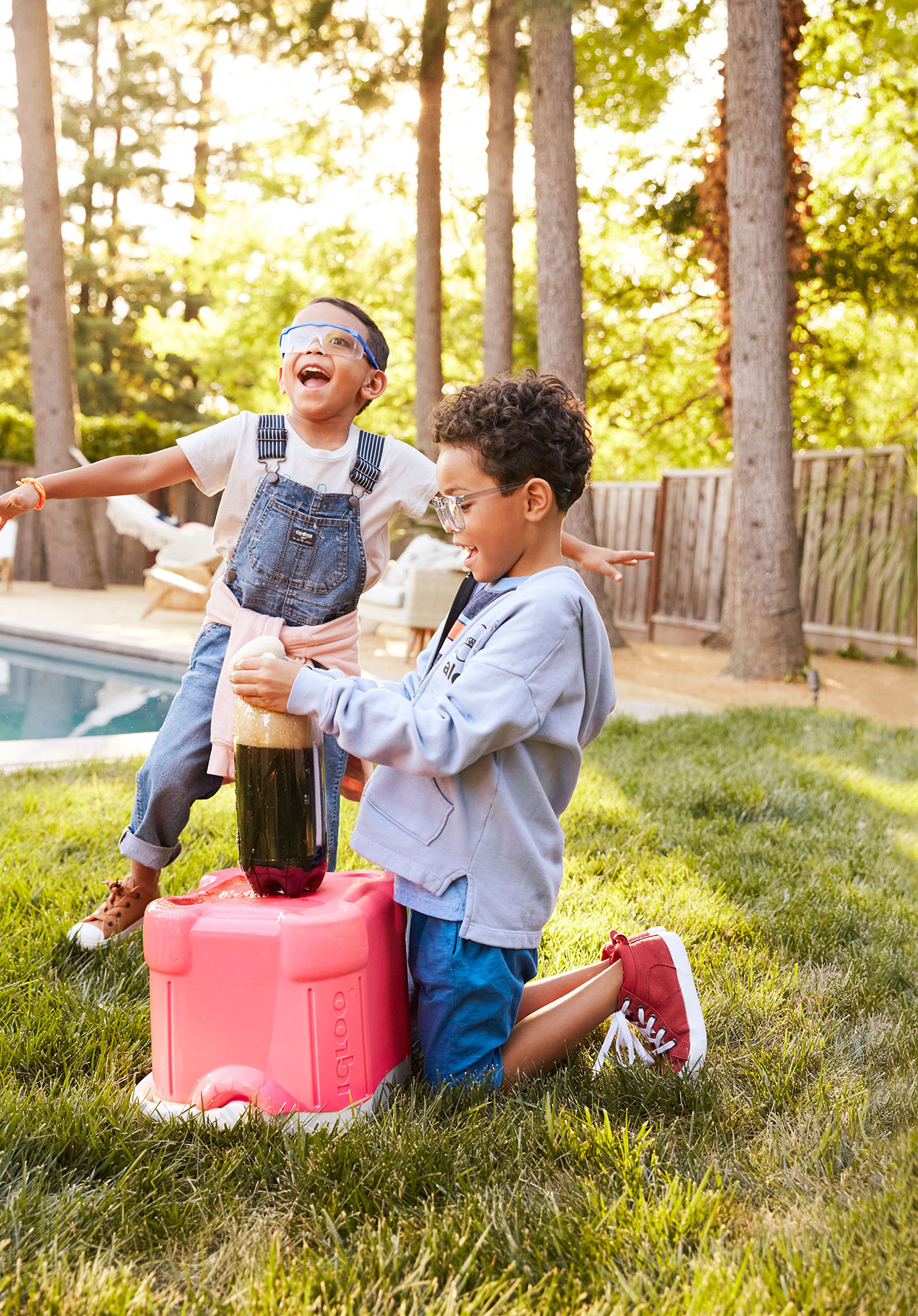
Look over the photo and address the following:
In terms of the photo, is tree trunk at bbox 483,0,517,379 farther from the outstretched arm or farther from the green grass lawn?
the green grass lawn

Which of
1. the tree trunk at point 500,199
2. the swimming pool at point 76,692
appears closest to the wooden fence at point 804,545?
the tree trunk at point 500,199

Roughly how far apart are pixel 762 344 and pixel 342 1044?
6.90 meters

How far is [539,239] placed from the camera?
838cm

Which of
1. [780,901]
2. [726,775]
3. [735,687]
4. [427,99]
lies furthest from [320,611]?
[427,99]

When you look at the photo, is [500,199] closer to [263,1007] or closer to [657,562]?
[657,562]

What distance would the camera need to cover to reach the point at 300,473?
2373mm

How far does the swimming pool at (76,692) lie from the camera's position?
6180 millimetres

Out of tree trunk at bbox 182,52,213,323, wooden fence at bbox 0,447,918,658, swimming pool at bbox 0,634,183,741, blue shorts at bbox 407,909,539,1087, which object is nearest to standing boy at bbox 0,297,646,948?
blue shorts at bbox 407,909,539,1087

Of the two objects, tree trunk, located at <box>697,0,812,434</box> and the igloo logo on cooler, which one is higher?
tree trunk, located at <box>697,0,812,434</box>

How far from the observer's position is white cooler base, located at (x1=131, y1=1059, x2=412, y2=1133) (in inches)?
65.1

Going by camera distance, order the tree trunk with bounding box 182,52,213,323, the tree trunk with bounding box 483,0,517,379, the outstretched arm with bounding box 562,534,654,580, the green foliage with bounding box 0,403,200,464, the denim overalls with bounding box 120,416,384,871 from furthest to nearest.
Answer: the tree trunk with bounding box 182,52,213,323 < the green foliage with bounding box 0,403,200,464 < the tree trunk with bounding box 483,0,517,379 < the denim overalls with bounding box 120,416,384,871 < the outstretched arm with bounding box 562,534,654,580

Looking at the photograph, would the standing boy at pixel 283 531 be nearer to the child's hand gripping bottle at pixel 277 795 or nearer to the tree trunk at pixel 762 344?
the child's hand gripping bottle at pixel 277 795

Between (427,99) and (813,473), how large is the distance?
19.8 ft

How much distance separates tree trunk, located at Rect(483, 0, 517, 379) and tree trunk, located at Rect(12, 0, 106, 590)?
523 cm
